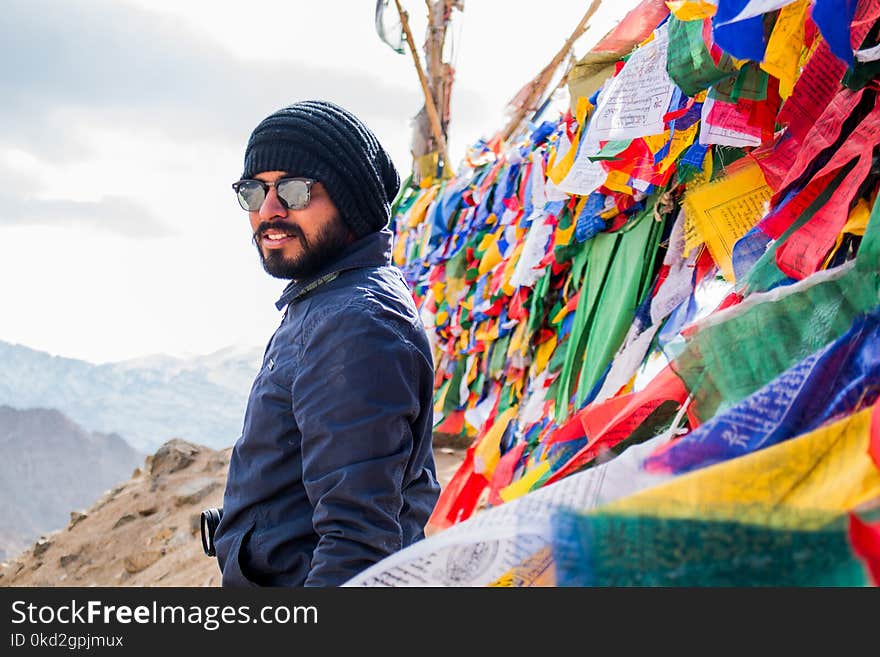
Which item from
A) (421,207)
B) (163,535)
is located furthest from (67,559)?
(421,207)

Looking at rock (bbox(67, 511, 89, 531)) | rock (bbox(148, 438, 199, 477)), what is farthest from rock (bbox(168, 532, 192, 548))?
rock (bbox(67, 511, 89, 531))

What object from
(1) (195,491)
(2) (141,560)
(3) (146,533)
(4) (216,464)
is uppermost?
(4) (216,464)

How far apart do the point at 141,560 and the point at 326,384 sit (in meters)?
4.85

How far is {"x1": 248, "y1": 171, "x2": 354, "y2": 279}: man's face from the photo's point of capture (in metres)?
1.67

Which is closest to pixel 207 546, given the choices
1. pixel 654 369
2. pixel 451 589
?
pixel 451 589

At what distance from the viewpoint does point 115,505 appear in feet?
24.5

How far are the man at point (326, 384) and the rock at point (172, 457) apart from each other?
6306 millimetres

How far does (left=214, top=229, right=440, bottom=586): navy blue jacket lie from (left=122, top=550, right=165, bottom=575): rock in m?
4.45

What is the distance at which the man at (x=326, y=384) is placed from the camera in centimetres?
140

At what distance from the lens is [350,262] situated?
1648mm

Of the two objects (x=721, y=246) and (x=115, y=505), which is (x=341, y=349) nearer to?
(x=721, y=246)

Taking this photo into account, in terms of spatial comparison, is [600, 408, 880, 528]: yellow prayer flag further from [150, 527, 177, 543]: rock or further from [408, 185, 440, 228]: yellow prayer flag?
[408, 185, 440, 228]: yellow prayer flag

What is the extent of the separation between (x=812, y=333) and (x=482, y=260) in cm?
385

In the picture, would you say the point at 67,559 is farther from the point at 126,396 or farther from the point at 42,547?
the point at 126,396
